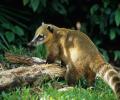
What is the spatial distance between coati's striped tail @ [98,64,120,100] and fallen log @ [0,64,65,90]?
778 mm

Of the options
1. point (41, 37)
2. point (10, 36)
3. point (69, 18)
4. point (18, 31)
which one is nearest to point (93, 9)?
point (69, 18)

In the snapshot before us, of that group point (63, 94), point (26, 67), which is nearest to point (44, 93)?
point (63, 94)

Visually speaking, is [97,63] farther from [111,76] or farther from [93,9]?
[93,9]

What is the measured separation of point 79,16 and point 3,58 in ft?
11.6

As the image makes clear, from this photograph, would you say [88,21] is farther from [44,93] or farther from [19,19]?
[44,93]

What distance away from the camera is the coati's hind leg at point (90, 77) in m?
8.89

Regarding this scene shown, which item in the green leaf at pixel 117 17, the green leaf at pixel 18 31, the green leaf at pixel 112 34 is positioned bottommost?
the green leaf at pixel 112 34

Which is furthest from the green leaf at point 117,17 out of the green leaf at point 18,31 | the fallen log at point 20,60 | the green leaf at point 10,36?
the fallen log at point 20,60

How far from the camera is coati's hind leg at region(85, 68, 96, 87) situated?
350 inches

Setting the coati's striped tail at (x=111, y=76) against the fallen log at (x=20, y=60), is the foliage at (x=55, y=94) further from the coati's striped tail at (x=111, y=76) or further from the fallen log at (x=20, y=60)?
the fallen log at (x=20, y=60)

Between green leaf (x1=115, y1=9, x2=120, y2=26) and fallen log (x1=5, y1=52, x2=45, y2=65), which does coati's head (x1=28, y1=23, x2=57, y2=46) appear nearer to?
fallen log (x1=5, y1=52, x2=45, y2=65)

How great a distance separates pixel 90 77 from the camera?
892cm

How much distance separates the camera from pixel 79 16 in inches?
516

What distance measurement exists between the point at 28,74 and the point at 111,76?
4.19 ft
